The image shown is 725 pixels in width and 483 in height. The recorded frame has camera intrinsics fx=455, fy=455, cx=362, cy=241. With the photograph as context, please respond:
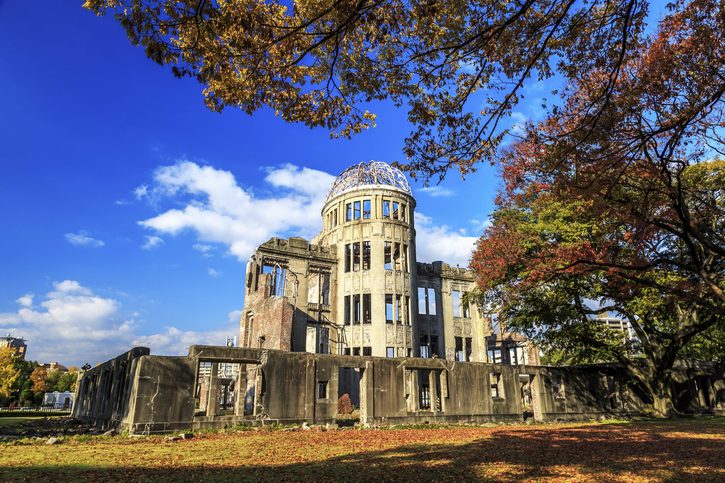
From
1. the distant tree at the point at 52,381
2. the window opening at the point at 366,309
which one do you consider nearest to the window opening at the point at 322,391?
the window opening at the point at 366,309

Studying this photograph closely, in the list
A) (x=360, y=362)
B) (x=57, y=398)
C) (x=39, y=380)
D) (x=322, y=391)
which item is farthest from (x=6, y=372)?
(x=360, y=362)

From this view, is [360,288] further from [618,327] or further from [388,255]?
[618,327]

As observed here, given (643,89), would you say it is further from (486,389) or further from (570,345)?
(570,345)

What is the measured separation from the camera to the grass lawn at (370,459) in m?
8.12

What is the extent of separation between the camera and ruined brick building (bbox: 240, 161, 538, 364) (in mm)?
34031

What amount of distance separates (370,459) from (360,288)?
1006 inches

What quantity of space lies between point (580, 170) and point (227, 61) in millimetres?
9634

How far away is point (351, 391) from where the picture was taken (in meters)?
32.3

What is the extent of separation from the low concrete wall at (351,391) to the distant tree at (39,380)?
180 feet

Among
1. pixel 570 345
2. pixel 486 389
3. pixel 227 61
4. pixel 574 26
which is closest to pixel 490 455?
pixel 574 26

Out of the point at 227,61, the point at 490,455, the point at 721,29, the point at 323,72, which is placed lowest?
the point at 490,455

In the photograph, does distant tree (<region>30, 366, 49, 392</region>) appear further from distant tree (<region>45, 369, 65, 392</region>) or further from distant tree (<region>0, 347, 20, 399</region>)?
distant tree (<region>0, 347, 20, 399</region>)

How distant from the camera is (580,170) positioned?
1259 cm

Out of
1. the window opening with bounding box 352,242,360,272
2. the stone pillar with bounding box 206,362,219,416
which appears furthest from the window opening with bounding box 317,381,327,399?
the window opening with bounding box 352,242,360,272
